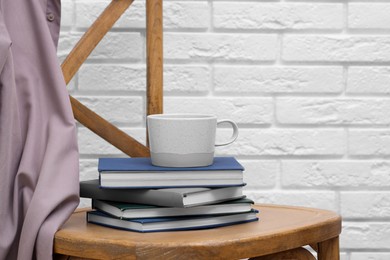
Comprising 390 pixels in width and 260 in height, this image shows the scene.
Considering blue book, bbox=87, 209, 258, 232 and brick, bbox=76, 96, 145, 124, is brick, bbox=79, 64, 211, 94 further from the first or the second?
blue book, bbox=87, 209, 258, 232

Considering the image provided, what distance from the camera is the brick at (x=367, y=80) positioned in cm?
180

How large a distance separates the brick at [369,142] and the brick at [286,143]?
2cm

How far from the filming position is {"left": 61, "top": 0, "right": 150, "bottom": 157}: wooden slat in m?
1.56

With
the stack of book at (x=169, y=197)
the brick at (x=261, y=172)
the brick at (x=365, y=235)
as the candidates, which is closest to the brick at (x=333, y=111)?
the brick at (x=261, y=172)

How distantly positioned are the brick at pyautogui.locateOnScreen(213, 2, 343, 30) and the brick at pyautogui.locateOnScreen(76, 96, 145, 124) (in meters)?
0.27

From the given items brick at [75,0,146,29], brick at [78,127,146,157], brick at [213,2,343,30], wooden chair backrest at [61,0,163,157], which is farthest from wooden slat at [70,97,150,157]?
brick at [213,2,343,30]

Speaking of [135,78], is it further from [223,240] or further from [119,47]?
[223,240]

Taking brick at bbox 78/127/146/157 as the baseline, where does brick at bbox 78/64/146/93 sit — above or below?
above

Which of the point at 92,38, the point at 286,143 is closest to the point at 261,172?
the point at 286,143

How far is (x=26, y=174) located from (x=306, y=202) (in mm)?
788

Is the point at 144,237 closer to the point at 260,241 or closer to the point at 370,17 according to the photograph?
the point at 260,241

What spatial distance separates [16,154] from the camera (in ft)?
4.21

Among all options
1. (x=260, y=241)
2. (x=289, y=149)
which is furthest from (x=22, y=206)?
(x=289, y=149)

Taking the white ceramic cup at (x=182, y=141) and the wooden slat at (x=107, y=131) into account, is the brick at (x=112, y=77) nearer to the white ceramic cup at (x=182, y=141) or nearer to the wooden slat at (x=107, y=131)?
the wooden slat at (x=107, y=131)
